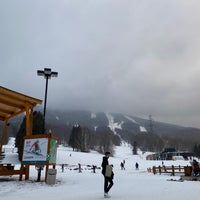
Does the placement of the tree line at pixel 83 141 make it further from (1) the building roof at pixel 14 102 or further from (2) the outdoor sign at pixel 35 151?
(2) the outdoor sign at pixel 35 151

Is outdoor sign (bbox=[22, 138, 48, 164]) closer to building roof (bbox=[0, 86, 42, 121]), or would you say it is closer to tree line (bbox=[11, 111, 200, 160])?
building roof (bbox=[0, 86, 42, 121])

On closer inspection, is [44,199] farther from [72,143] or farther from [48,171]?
[72,143]

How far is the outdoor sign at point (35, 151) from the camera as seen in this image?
1809 centimetres

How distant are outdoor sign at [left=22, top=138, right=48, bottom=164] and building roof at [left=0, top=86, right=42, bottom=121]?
93.8 inches

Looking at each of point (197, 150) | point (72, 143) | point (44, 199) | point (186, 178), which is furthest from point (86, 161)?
point (197, 150)

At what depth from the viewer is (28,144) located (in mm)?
19172

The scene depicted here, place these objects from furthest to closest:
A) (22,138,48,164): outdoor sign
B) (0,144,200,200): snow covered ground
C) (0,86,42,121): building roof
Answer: (0,86,42,121): building roof, (22,138,48,164): outdoor sign, (0,144,200,200): snow covered ground

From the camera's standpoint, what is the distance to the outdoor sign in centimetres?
1809

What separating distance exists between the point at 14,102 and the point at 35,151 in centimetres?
356

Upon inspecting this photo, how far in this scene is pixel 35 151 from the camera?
1855cm

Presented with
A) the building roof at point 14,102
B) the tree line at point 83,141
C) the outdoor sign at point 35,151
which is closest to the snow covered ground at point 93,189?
the outdoor sign at point 35,151

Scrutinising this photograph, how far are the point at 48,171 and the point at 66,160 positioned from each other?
2172 inches

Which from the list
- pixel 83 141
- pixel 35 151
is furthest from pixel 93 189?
pixel 83 141

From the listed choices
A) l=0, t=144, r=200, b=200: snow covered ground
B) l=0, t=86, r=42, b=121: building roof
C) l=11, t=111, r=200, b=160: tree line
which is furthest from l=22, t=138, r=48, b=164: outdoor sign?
l=11, t=111, r=200, b=160: tree line
